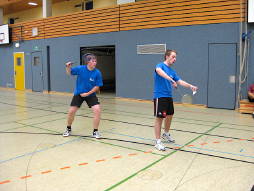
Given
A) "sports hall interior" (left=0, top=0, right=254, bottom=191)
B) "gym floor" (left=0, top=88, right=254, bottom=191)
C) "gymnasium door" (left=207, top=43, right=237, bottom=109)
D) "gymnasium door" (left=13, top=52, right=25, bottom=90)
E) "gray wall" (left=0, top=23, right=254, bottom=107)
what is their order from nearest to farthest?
"gym floor" (left=0, top=88, right=254, bottom=191) → "sports hall interior" (left=0, top=0, right=254, bottom=191) → "gymnasium door" (left=207, top=43, right=237, bottom=109) → "gray wall" (left=0, top=23, right=254, bottom=107) → "gymnasium door" (left=13, top=52, right=25, bottom=90)

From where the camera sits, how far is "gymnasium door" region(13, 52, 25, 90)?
1491cm

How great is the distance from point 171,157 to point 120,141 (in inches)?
45.5

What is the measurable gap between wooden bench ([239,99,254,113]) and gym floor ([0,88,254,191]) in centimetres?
72

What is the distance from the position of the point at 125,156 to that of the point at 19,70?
1306 centimetres

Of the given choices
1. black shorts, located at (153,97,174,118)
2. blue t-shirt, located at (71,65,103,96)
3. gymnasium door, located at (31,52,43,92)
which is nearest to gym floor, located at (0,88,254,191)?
black shorts, located at (153,97,174,118)

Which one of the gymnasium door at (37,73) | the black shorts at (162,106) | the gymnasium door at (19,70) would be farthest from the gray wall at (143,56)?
the black shorts at (162,106)

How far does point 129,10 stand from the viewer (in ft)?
33.4

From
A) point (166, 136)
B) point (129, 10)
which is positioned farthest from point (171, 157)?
point (129, 10)

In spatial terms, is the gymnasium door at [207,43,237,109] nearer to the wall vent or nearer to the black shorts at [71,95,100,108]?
the wall vent

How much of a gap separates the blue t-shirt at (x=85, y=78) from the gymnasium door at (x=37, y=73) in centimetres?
966

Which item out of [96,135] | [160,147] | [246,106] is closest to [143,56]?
[246,106]

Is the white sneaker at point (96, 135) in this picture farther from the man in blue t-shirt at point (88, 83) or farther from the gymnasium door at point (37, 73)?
the gymnasium door at point (37, 73)

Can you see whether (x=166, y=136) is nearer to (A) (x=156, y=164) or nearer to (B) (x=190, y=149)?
(B) (x=190, y=149)

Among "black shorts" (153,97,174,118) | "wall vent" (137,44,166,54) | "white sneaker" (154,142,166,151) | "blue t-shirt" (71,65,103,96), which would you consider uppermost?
"wall vent" (137,44,166,54)
